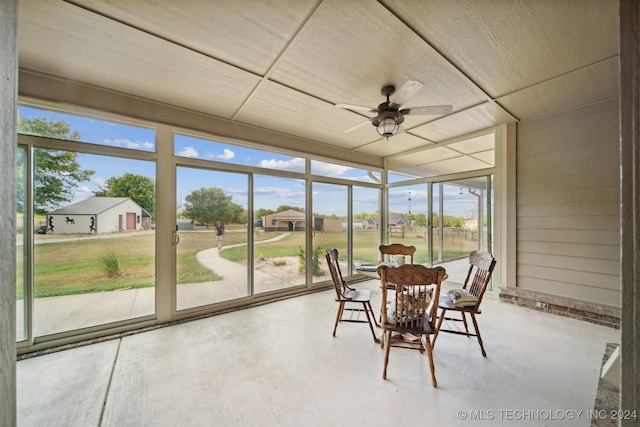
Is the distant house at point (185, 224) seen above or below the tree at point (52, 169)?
below

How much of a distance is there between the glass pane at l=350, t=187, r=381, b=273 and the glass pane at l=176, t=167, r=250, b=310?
242 cm

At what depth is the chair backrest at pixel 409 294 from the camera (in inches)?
79.6

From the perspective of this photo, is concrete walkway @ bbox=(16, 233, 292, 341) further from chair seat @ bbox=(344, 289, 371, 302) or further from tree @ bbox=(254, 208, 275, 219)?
chair seat @ bbox=(344, 289, 371, 302)

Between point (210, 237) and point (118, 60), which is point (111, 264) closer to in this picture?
point (210, 237)

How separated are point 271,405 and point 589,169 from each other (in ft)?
15.1

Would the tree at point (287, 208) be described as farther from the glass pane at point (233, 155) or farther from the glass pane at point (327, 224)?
the glass pane at point (233, 155)

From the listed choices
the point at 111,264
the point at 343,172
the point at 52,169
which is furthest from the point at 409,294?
the point at 52,169

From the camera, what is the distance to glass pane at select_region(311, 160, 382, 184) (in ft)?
15.6

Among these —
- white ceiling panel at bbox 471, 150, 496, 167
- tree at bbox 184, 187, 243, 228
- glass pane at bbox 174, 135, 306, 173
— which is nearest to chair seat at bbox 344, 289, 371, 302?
tree at bbox 184, 187, 243, 228

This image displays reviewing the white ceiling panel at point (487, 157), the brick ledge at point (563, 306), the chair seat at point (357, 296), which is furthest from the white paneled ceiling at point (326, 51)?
the brick ledge at point (563, 306)

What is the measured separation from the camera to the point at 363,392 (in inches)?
77.8

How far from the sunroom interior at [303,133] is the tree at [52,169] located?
3 cm

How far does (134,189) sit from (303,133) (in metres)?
2.61

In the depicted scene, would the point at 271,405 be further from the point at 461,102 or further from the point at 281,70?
the point at 461,102
